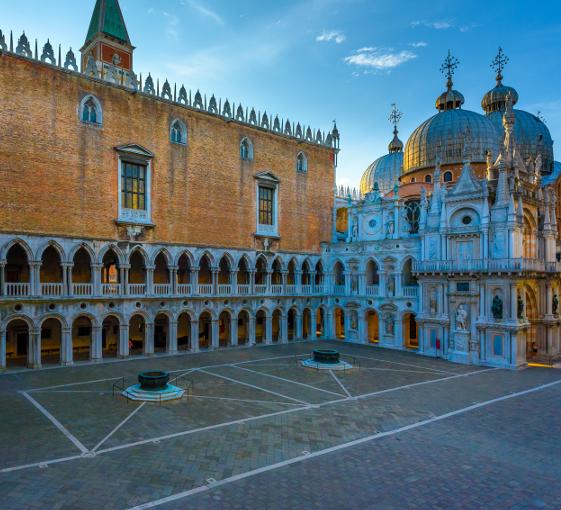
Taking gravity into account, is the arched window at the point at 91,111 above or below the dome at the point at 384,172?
below

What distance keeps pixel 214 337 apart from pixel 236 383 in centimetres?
1119

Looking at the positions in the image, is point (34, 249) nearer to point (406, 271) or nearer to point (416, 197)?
point (406, 271)

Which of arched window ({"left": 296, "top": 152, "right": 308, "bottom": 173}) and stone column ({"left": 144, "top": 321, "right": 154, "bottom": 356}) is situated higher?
arched window ({"left": 296, "top": 152, "right": 308, "bottom": 173})

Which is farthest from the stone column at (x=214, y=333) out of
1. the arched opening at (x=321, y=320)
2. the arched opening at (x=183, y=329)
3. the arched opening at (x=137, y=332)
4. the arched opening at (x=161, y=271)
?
the arched opening at (x=321, y=320)

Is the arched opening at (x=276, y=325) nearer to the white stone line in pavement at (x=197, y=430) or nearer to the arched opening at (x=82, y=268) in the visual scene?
the arched opening at (x=82, y=268)

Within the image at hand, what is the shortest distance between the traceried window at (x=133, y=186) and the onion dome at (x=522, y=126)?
110ft

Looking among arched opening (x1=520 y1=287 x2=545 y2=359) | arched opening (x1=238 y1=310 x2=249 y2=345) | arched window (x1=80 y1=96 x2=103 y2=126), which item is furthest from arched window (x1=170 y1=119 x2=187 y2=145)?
arched opening (x1=520 y1=287 x2=545 y2=359)

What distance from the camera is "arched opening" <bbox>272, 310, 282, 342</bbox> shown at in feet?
124

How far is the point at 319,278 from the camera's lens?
138ft

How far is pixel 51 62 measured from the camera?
88.2 feet

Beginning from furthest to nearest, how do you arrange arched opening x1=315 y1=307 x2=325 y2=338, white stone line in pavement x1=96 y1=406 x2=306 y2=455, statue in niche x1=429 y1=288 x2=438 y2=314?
1. arched opening x1=315 y1=307 x2=325 y2=338
2. statue in niche x1=429 y1=288 x2=438 y2=314
3. white stone line in pavement x1=96 y1=406 x2=306 y2=455

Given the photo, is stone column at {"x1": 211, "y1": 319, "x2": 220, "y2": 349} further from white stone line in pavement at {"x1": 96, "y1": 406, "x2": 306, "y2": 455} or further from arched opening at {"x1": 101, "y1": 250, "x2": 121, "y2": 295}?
white stone line in pavement at {"x1": 96, "y1": 406, "x2": 306, "y2": 455}

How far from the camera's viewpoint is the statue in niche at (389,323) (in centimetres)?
3539

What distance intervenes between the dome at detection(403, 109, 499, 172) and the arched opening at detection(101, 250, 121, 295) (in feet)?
94.0
